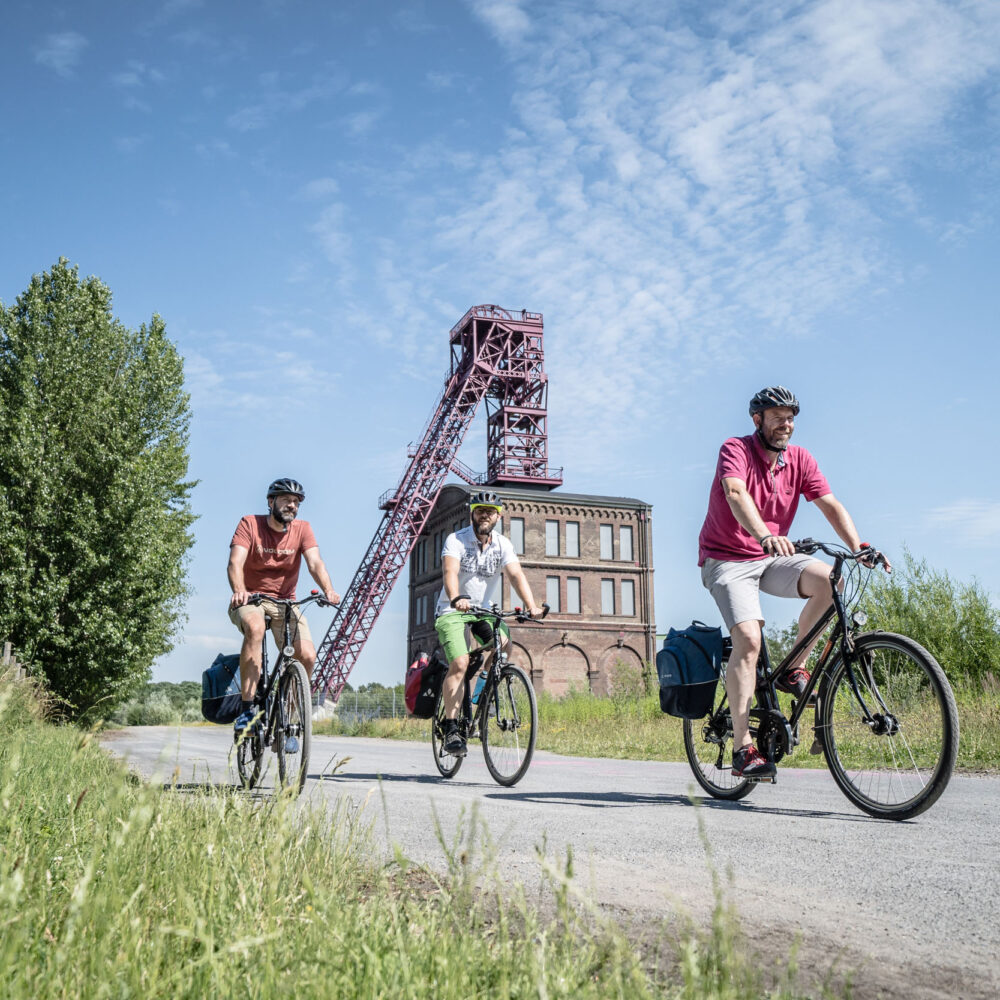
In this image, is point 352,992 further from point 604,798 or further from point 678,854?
point 604,798

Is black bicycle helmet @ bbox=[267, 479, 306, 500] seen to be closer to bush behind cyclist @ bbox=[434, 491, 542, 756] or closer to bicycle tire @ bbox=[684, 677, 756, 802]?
bush behind cyclist @ bbox=[434, 491, 542, 756]

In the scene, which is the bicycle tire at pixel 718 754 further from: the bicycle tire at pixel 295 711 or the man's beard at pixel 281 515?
the man's beard at pixel 281 515

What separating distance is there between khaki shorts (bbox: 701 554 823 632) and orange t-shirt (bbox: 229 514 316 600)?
3132 mm

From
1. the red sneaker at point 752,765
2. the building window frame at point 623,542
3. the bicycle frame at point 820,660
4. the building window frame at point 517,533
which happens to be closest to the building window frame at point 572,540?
the building window frame at point 623,542

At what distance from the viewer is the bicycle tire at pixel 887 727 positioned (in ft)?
14.5

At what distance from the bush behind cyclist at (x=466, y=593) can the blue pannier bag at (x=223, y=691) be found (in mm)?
1521

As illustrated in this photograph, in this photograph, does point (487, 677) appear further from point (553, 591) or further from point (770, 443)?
point (553, 591)

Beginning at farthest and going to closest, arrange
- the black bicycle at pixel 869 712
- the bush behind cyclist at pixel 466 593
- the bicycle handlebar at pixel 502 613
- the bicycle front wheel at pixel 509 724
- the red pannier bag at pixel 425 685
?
the red pannier bag at pixel 425 685, the bush behind cyclist at pixel 466 593, the bicycle handlebar at pixel 502 613, the bicycle front wheel at pixel 509 724, the black bicycle at pixel 869 712

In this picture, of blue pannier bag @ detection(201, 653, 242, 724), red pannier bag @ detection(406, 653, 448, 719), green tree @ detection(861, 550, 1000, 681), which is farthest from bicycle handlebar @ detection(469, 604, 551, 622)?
green tree @ detection(861, 550, 1000, 681)

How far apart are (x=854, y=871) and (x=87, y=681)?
20.3 metres

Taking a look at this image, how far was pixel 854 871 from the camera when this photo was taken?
10.5 ft

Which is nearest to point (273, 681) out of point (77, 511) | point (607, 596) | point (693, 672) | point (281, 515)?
point (281, 515)

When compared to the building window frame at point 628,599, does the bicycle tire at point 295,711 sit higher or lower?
lower

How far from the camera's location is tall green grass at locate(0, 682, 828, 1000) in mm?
1523
